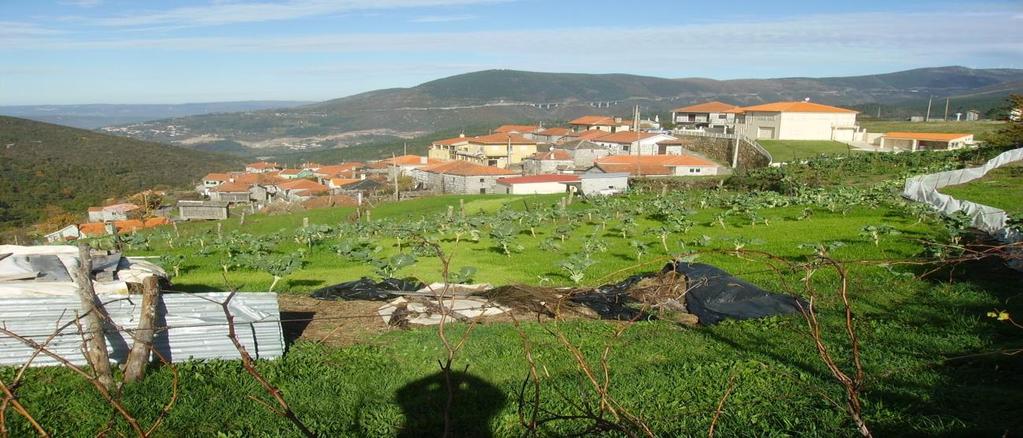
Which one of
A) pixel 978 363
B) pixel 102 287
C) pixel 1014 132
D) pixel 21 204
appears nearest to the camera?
pixel 978 363

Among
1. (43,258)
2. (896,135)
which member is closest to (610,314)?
(43,258)

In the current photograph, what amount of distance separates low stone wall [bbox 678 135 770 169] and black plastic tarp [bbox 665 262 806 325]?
3743 cm

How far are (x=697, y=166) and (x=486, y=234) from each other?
105 ft

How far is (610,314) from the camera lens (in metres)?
10.2

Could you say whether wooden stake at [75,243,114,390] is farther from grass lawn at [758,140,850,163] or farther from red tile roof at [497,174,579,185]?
grass lawn at [758,140,850,163]

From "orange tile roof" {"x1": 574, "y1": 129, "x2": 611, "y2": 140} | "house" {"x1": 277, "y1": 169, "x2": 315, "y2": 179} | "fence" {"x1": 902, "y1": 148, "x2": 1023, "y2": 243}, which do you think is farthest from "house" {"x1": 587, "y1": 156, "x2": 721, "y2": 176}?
"house" {"x1": 277, "y1": 169, "x2": 315, "y2": 179}

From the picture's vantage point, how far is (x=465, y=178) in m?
56.1

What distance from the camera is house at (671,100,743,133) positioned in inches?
2692

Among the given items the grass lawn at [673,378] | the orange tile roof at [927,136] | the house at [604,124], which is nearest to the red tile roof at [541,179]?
the orange tile roof at [927,136]

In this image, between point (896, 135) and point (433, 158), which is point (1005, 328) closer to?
point (896, 135)

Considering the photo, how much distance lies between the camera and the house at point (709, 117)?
224 ft

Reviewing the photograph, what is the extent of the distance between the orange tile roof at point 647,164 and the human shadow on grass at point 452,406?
40990 millimetres

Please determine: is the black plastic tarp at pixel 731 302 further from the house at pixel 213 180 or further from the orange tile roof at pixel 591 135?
the house at pixel 213 180

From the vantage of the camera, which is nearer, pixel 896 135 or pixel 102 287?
pixel 102 287
